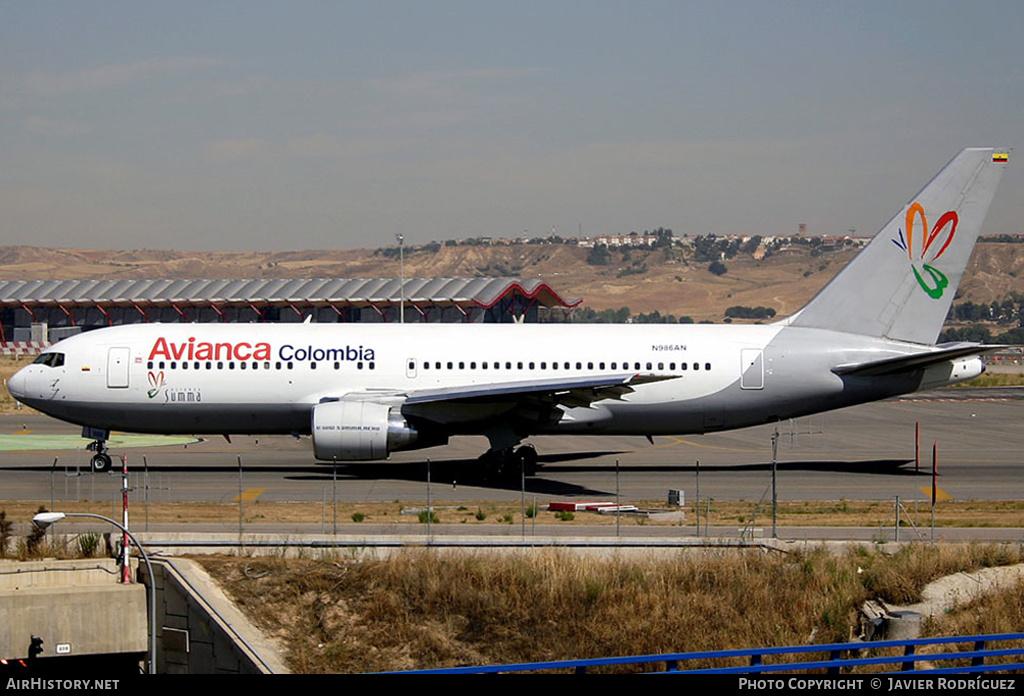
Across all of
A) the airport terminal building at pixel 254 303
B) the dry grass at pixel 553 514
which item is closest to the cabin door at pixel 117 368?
the dry grass at pixel 553 514

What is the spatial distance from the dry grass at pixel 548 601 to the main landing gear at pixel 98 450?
538 inches

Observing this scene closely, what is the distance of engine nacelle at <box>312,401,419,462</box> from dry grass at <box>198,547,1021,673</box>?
9.57 meters

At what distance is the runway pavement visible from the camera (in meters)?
32.1

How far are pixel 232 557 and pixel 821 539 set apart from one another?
39.7 feet

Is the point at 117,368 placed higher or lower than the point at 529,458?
higher

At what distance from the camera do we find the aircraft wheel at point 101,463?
34219 millimetres

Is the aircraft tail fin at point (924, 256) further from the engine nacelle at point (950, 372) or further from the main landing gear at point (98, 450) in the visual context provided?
the main landing gear at point (98, 450)

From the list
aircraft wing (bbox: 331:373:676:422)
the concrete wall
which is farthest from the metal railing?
aircraft wing (bbox: 331:373:676:422)

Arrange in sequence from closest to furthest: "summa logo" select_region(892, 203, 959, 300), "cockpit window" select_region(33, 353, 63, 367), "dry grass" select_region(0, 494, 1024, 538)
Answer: "dry grass" select_region(0, 494, 1024, 538) → "cockpit window" select_region(33, 353, 63, 367) → "summa logo" select_region(892, 203, 959, 300)

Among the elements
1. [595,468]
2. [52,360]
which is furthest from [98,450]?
[595,468]

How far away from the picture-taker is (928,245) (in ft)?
116

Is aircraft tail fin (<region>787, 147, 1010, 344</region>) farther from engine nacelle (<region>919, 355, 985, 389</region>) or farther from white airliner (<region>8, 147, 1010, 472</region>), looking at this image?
engine nacelle (<region>919, 355, 985, 389</region>)

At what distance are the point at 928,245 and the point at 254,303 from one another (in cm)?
6992

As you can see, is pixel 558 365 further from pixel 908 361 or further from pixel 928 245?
pixel 928 245
